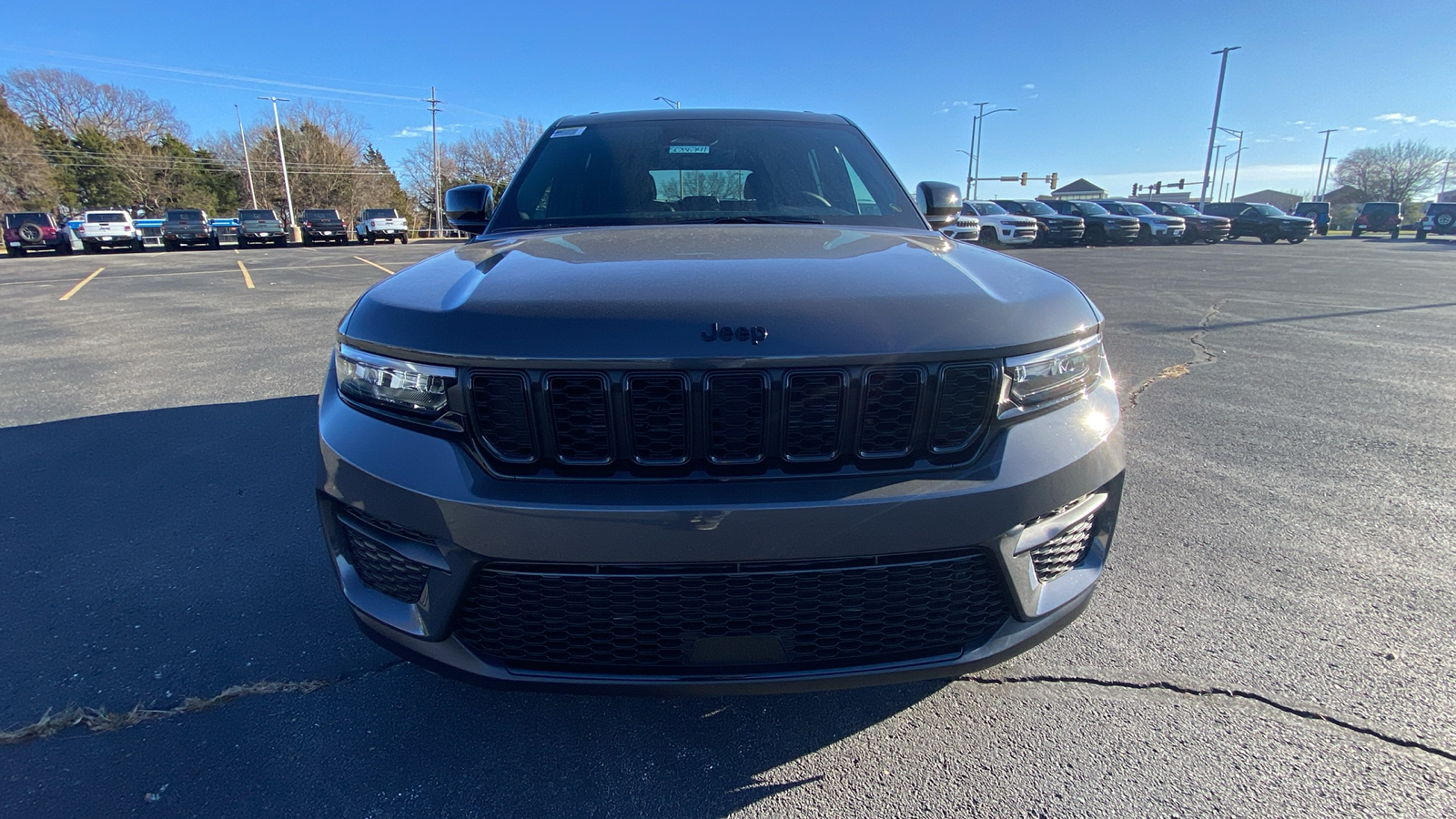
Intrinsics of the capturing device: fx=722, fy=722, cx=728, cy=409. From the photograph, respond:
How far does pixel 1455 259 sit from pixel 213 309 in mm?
29363

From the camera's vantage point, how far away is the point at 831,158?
3.13m

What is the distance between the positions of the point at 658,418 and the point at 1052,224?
2793 centimetres

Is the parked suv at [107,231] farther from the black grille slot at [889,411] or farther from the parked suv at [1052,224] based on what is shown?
the black grille slot at [889,411]

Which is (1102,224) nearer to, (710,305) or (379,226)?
(710,305)

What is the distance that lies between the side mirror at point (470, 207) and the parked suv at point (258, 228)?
35.3m

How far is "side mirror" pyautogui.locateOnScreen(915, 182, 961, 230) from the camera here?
10.2ft

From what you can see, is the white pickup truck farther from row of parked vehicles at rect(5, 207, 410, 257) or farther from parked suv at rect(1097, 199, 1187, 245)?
parked suv at rect(1097, 199, 1187, 245)

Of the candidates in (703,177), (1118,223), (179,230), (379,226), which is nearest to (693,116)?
(703,177)

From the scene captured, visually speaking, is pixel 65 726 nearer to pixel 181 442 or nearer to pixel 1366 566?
pixel 181 442

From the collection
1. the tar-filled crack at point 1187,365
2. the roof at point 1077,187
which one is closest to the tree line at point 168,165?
the tar-filled crack at point 1187,365

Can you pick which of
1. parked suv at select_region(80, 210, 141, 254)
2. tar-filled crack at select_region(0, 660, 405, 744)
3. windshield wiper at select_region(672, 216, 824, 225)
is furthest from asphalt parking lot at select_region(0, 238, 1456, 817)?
parked suv at select_region(80, 210, 141, 254)

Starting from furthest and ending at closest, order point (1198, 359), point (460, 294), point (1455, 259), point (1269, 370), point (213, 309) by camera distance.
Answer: point (1455, 259)
point (213, 309)
point (1198, 359)
point (1269, 370)
point (460, 294)

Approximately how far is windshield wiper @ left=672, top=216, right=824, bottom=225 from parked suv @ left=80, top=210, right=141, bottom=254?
3820cm

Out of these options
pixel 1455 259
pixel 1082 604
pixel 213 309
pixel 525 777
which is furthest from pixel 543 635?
pixel 1455 259
